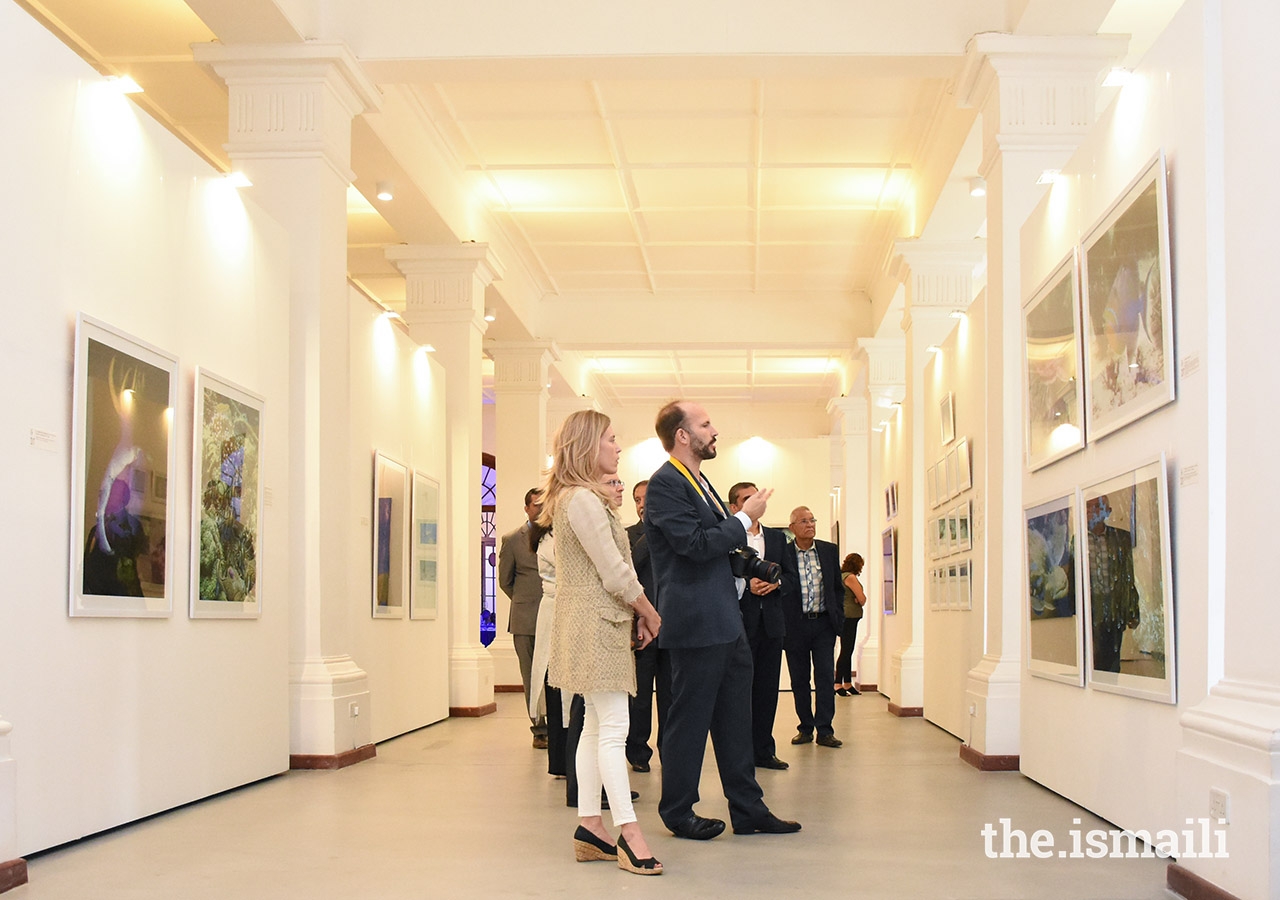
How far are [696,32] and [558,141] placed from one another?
3.19 m

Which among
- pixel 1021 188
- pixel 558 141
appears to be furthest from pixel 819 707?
pixel 558 141

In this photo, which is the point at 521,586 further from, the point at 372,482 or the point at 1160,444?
the point at 1160,444

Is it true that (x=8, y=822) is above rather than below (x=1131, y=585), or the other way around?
below

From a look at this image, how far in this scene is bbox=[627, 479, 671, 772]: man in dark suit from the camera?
290 inches

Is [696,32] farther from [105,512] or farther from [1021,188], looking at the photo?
[105,512]

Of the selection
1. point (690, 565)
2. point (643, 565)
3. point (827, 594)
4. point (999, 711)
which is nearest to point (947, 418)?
point (827, 594)

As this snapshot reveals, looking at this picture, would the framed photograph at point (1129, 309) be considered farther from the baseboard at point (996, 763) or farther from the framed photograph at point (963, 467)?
the framed photograph at point (963, 467)

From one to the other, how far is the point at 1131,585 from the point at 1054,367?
1.68m

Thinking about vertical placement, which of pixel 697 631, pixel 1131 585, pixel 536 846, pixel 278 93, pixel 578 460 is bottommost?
pixel 536 846

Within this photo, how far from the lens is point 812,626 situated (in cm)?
959

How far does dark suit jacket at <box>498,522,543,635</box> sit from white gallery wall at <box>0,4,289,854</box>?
1767mm

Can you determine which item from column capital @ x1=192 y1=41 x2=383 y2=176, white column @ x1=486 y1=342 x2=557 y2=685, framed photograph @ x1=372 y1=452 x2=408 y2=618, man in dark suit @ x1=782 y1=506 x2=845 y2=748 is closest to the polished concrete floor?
man in dark suit @ x1=782 y1=506 x2=845 y2=748

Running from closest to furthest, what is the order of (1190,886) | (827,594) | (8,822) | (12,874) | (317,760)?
(1190,886) < (12,874) < (8,822) < (317,760) < (827,594)

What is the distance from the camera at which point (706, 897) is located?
4129 mm
